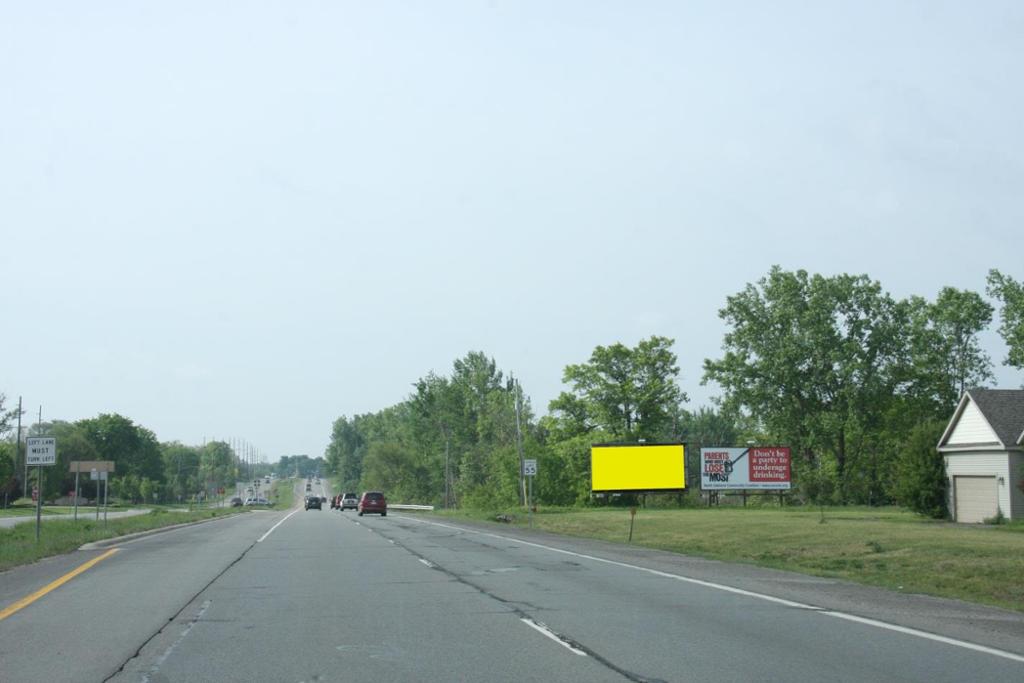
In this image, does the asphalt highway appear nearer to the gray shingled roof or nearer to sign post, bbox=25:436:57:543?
sign post, bbox=25:436:57:543

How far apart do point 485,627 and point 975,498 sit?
126 ft

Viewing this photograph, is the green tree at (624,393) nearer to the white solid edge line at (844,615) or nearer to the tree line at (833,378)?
the tree line at (833,378)

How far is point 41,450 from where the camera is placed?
27.0m

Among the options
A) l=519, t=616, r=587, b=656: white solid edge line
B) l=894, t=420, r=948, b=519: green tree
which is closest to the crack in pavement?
l=519, t=616, r=587, b=656: white solid edge line

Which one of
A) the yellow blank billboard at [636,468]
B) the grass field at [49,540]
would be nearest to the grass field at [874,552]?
the grass field at [49,540]

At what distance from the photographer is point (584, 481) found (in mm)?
82688

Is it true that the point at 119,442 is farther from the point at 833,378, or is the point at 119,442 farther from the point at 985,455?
the point at 985,455

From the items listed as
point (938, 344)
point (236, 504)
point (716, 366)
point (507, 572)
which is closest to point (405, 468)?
point (236, 504)

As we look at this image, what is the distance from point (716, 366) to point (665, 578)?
60.2m

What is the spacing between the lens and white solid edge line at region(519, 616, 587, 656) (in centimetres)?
1020

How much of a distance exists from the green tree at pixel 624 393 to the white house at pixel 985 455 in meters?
40.9

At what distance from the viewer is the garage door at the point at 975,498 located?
4319 cm

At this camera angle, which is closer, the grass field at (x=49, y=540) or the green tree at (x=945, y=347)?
the grass field at (x=49, y=540)

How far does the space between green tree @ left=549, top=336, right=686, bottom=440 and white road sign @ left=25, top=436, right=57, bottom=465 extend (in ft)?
206
